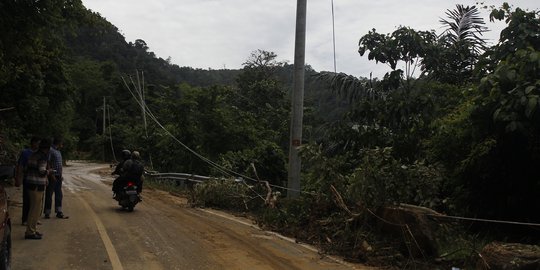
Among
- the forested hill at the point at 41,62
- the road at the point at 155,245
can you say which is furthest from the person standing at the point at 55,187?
the forested hill at the point at 41,62

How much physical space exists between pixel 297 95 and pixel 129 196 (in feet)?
16.3

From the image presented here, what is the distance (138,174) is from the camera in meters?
13.5

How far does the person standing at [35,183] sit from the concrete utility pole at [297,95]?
5781 millimetres

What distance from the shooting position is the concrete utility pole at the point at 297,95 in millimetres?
12680

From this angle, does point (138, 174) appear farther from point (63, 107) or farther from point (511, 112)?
point (63, 107)

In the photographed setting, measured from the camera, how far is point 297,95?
42.4ft

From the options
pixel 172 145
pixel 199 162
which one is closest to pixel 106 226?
pixel 199 162

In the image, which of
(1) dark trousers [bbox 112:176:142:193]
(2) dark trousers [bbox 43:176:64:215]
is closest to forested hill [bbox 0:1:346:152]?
(2) dark trousers [bbox 43:176:64:215]

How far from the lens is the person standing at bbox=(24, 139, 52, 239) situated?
878 cm

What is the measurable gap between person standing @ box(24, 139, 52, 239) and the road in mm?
244

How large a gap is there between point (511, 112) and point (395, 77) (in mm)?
6905

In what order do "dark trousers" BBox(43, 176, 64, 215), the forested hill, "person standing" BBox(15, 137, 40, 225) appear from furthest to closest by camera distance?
"dark trousers" BBox(43, 176, 64, 215), the forested hill, "person standing" BBox(15, 137, 40, 225)

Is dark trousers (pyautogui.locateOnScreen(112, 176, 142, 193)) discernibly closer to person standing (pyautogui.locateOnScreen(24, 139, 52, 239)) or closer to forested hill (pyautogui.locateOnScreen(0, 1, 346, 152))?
forested hill (pyautogui.locateOnScreen(0, 1, 346, 152))

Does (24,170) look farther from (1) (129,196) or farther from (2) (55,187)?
(1) (129,196)
